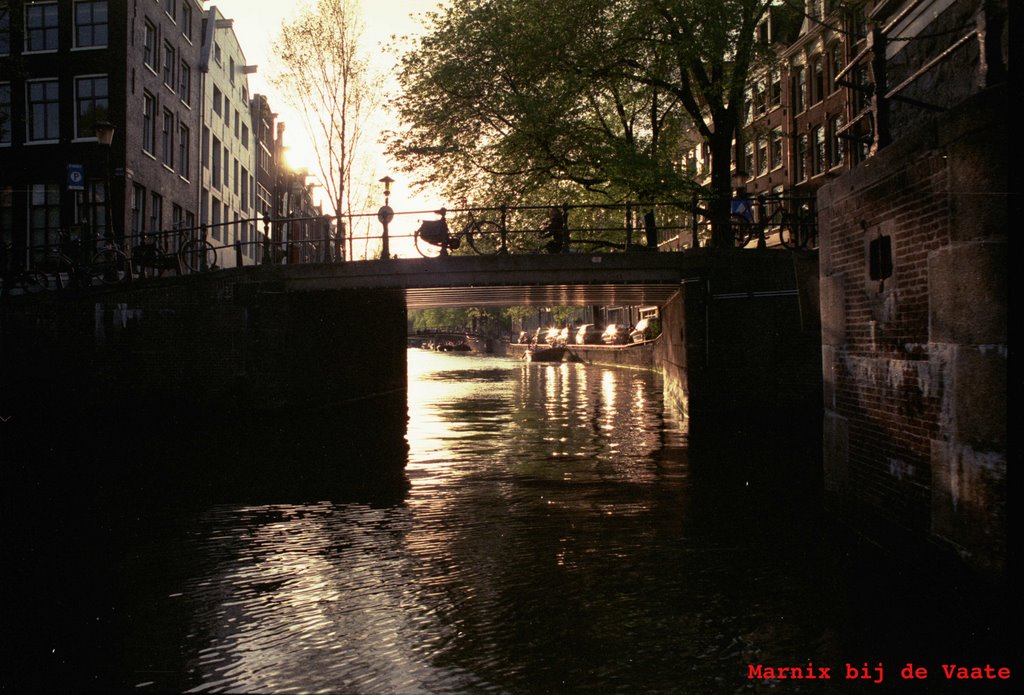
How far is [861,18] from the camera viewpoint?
28562mm

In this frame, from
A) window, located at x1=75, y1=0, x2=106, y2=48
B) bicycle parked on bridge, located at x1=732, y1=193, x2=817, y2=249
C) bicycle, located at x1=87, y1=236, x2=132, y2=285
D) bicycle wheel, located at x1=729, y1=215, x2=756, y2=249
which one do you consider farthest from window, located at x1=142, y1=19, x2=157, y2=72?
bicycle parked on bridge, located at x1=732, y1=193, x2=817, y2=249

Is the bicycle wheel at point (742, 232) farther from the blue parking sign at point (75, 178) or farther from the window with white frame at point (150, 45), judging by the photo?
the window with white frame at point (150, 45)

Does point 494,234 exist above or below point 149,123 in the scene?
below

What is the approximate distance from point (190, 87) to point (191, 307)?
18633mm

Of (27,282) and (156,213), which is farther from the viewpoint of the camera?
(156,213)

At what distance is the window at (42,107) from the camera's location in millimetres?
26875

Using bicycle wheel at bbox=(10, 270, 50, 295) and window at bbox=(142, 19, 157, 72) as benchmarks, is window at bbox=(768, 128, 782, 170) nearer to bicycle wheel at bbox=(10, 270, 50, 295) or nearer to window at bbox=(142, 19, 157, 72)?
window at bbox=(142, 19, 157, 72)

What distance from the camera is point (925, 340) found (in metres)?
6.04

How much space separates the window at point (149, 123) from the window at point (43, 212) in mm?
3137

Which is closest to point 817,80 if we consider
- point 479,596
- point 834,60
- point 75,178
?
point 834,60

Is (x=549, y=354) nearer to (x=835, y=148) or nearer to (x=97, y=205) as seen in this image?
(x=835, y=148)

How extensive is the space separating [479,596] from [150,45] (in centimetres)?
2856

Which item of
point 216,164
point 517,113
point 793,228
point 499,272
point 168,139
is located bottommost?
point 499,272

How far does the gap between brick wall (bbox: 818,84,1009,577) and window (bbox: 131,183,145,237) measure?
2420cm
